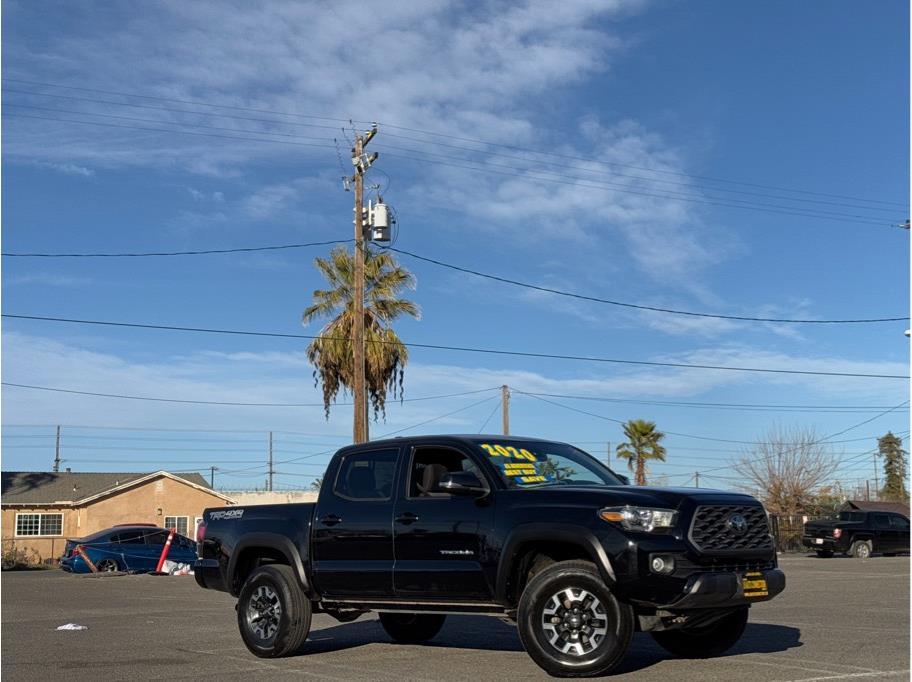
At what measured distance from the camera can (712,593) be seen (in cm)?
801

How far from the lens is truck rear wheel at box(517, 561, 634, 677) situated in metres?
8.00

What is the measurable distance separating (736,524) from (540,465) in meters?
1.80

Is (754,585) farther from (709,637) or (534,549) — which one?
(534,549)

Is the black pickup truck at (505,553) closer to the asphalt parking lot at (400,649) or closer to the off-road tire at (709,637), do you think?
the off-road tire at (709,637)

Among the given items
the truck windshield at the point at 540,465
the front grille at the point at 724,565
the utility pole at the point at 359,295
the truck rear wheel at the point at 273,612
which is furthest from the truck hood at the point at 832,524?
the truck rear wheel at the point at 273,612

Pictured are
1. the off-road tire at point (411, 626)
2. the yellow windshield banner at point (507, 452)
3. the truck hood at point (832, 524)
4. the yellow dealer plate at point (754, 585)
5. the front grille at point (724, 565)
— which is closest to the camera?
the front grille at point (724, 565)

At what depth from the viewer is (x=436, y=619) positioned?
11164 mm

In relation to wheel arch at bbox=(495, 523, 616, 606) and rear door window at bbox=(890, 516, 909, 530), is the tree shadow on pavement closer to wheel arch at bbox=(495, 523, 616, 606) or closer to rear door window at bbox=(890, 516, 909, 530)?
wheel arch at bbox=(495, 523, 616, 606)

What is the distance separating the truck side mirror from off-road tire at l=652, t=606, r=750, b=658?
2090mm

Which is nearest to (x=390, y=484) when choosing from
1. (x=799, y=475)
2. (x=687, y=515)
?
(x=687, y=515)

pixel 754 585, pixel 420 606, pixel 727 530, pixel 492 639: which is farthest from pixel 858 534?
pixel 420 606

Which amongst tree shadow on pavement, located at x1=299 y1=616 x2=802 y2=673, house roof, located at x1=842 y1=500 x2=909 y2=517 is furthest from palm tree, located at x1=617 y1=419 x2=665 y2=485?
tree shadow on pavement, located at x1=299 y1=616 x2=802 y2=673

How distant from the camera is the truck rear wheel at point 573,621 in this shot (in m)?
8.00

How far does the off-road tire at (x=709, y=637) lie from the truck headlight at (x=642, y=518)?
5.35 ft
